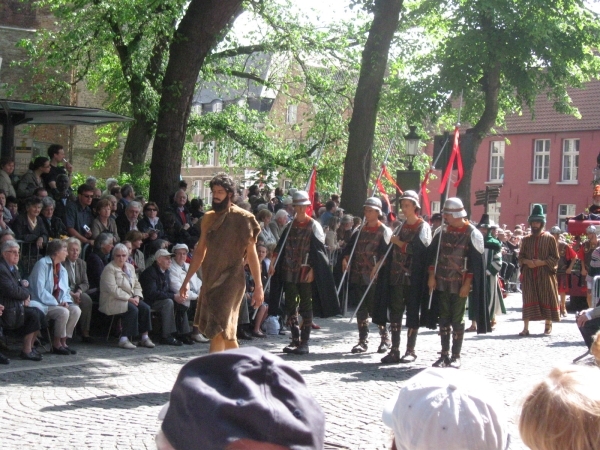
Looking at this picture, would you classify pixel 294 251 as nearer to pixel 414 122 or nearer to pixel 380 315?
pixel 380 315

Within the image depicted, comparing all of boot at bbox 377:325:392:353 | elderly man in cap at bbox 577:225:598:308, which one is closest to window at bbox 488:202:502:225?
elderly man in cap at bbox 577:225:598:308

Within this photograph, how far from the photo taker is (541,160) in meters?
47.5

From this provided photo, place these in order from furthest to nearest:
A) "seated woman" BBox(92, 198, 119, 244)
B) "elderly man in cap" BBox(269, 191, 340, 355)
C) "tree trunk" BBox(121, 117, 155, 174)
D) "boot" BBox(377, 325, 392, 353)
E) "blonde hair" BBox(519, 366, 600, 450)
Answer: "tree trunk" BBox(121, 117, 155, 174)
"seated woman" BBox(92, 198, 119, 244)
"boot" BBox(377, 325, 392, 353)
"elderly man in cap" BBox(269, 191, 340, 355)
"blonde hair" BBox(519, 366, 600, 450)

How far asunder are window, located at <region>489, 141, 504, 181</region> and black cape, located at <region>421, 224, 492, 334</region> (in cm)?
3925

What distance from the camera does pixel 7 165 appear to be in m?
14.0

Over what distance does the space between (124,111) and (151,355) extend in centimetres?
1321

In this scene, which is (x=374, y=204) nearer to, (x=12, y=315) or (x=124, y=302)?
(x=124, y=302)

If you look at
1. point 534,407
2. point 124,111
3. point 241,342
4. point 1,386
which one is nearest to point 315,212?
point 124,111

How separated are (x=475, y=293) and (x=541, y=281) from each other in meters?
4.73

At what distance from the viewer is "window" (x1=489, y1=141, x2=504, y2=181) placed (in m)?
49.7

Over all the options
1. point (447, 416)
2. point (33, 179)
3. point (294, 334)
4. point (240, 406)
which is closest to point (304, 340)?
point (294, 334)

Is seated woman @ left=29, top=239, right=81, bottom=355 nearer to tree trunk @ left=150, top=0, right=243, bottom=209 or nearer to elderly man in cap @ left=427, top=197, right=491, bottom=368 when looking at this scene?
elderly man in cap @ left=427, top=197, right=491, bottom=368

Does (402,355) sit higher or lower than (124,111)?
lower

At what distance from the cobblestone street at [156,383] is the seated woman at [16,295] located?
0.29 metres
